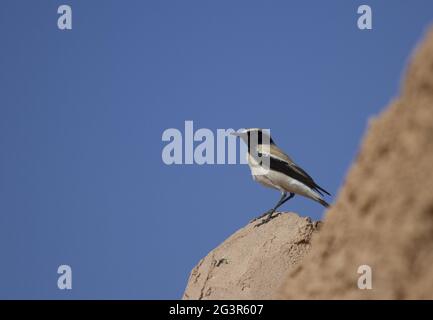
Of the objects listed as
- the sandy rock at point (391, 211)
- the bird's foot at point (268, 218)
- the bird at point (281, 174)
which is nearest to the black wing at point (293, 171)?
the bird at point (281, 174)

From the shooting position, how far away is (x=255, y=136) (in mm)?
18016

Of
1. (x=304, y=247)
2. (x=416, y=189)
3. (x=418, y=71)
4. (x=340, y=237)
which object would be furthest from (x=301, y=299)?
(x=304, y=247)

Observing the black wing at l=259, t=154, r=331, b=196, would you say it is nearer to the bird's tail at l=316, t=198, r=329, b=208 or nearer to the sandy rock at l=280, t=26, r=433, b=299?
the bird's tail at l=316, t=198, r=329, b=208

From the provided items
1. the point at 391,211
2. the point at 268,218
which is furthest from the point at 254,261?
the point at 391,211

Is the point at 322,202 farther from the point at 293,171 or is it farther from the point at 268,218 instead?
the point at 268,218

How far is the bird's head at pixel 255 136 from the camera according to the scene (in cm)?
1795

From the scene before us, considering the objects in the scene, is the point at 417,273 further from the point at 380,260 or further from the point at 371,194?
the point at 371,194

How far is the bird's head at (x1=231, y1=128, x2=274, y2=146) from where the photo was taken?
17953 mm

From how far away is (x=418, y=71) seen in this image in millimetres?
5527

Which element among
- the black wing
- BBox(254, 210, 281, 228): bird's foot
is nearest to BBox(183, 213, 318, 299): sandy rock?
BBox(254, 210, 281, 228): bird's foot

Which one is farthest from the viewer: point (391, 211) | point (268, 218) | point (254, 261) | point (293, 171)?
point (293, 171)
